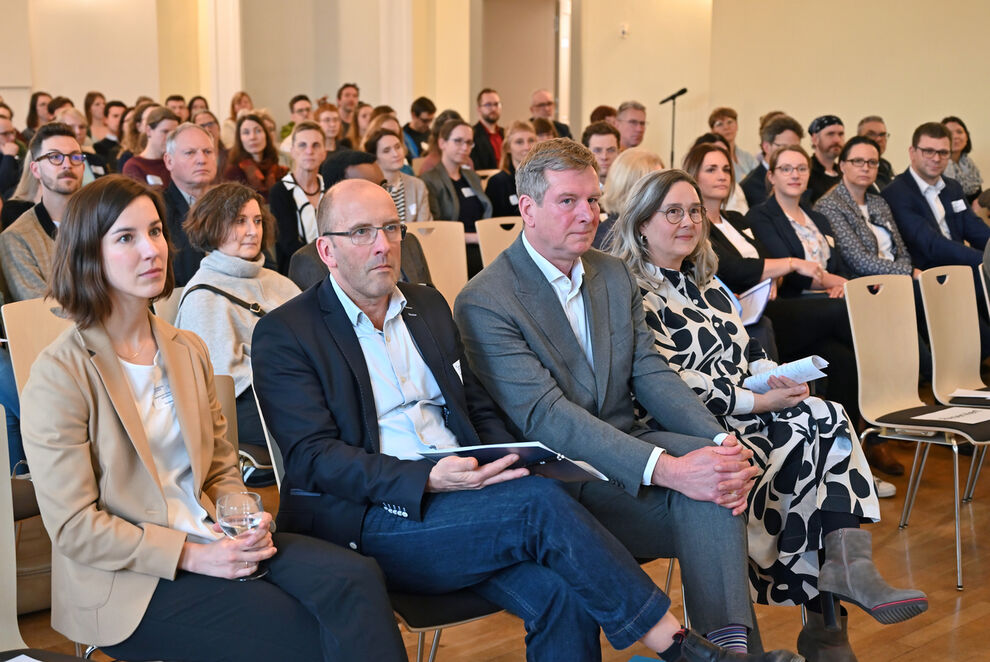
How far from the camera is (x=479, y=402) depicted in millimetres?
2383

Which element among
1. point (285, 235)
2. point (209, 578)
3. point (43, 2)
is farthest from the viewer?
point (43, 2)

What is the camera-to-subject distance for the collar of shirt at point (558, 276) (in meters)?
2.52

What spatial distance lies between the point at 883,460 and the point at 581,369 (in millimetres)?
2351

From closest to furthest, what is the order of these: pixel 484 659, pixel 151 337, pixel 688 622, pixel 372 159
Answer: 1. pixel 151 337
2. pixel 688 622
3. pixel 484 659
4. pixel 372 159

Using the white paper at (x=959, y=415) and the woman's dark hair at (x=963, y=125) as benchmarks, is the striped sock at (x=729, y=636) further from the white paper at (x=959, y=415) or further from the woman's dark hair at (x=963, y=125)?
the woman's dark hair at (x=963, y=125)

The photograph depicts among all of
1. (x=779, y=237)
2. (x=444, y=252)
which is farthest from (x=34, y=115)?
(x=779, y=237)

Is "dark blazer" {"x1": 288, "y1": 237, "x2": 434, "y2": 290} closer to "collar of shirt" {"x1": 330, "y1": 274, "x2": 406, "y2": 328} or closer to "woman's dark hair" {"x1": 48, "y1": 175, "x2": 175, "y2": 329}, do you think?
"collar of shirt" {"x1": 330, "y1": 274, "x2": 406, "y2": 328}

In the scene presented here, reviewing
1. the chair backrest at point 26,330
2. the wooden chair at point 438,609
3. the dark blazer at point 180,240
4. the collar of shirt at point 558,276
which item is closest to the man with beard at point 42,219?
the dark blazer at point 180,240

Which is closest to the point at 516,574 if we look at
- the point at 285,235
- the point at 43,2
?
the point at 285,235

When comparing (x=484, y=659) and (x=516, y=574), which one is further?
(x=484, y=659)

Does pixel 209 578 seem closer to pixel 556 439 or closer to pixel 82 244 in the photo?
pixel 82 244

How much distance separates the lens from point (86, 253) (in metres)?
1.90

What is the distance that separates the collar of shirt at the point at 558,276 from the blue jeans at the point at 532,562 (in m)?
0.64

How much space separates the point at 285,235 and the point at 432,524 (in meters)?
3.16
